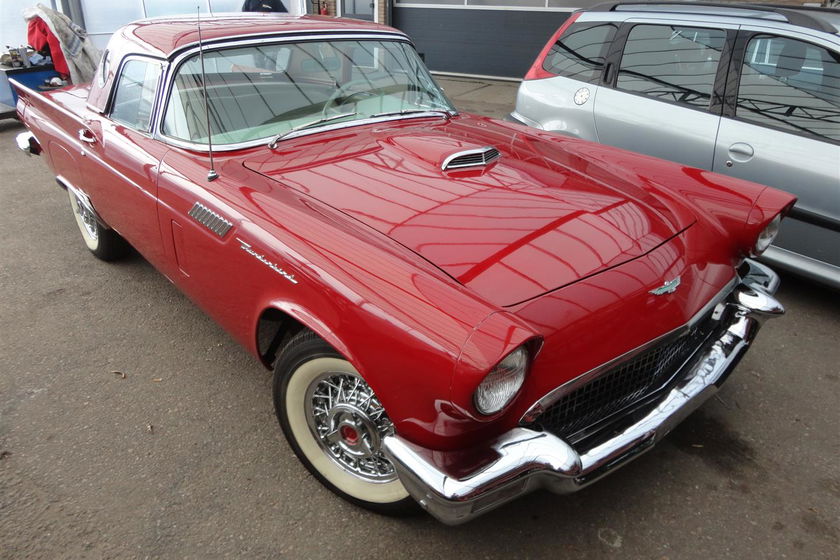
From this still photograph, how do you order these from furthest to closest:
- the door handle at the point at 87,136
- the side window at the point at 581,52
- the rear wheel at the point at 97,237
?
the side window at the point at 581,52 < the rear wheel at the point at 97,237 < the door handle at the point at 87,136

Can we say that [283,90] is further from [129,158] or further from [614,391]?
[614,391]

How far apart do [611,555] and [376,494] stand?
32.8 inches

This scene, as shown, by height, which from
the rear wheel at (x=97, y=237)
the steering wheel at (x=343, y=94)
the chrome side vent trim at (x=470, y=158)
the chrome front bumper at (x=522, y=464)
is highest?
the steering wheel at (x=343, y=94)

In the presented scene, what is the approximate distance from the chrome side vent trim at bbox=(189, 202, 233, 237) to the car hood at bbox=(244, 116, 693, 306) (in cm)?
27

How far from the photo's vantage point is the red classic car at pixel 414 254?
66.1 inches

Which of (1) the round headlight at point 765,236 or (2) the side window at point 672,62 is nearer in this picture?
(1) the round headlight at point 765,236

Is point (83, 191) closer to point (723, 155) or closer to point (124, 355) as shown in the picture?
point (124, 355)

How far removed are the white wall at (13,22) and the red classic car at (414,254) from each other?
8016 millimetres

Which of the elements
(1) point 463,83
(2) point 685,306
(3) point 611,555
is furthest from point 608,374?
(1) point 463,83

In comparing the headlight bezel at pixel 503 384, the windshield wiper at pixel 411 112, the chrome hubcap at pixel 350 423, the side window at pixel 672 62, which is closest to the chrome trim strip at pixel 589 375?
the headlight bezel at pixel 503 384

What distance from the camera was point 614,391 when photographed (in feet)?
6.65

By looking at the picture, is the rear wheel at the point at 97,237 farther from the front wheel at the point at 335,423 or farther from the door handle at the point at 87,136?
the front wheel at the point at 335,423

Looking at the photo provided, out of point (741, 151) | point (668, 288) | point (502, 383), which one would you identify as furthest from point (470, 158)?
point (741, 151)

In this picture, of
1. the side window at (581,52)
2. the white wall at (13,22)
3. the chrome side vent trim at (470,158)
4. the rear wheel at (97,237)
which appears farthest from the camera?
the white wall at (13,22)
